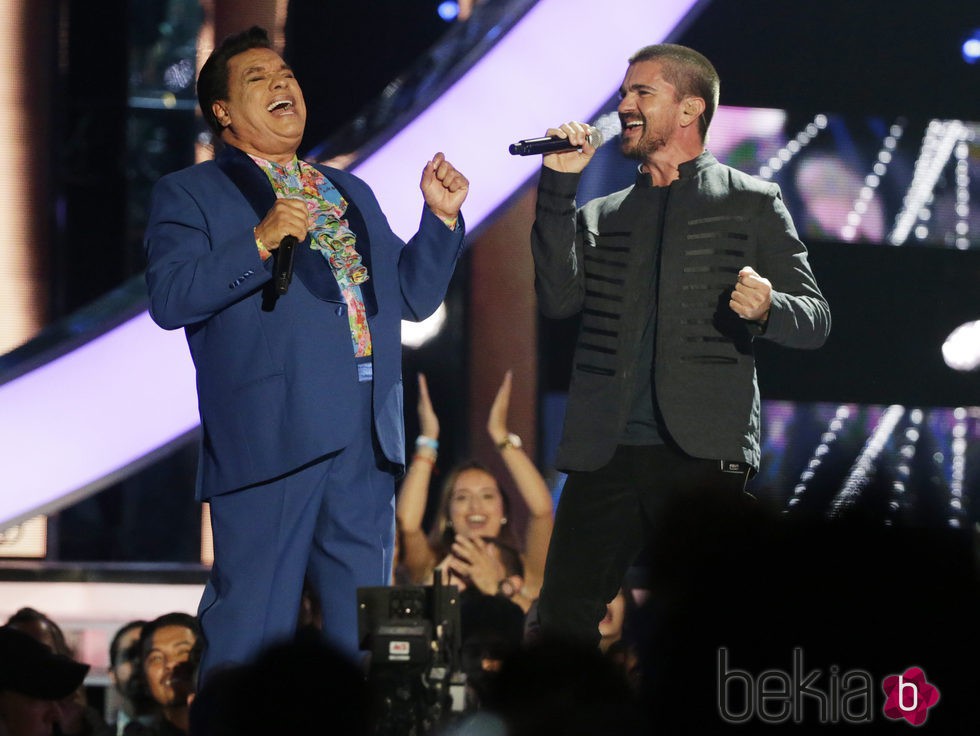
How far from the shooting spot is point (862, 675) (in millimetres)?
1471

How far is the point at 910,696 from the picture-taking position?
4.88 feet

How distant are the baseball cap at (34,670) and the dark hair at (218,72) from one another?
1072mm

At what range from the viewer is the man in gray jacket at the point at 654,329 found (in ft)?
9.75

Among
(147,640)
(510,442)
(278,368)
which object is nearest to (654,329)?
(278,368)

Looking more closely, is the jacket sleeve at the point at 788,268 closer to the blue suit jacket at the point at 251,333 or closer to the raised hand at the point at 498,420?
the blue suit jacket at the point at 251,333

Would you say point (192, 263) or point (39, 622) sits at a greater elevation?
Answer: point (192, 263)

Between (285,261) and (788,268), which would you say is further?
(788,268)

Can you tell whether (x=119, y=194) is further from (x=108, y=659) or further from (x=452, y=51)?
(x=108, y=659)

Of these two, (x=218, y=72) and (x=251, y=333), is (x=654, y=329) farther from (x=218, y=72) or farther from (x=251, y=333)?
(x=218, y=72)

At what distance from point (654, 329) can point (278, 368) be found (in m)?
0.84

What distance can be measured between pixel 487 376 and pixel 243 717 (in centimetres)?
264

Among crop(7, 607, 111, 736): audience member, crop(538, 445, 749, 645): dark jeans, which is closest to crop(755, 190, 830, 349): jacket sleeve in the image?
crop(538, 445, 749, 645): dark jeans

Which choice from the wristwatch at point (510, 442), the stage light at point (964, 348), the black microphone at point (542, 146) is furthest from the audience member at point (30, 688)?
the stage light at point (964, 348)

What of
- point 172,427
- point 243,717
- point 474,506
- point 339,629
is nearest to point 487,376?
point 474,506
